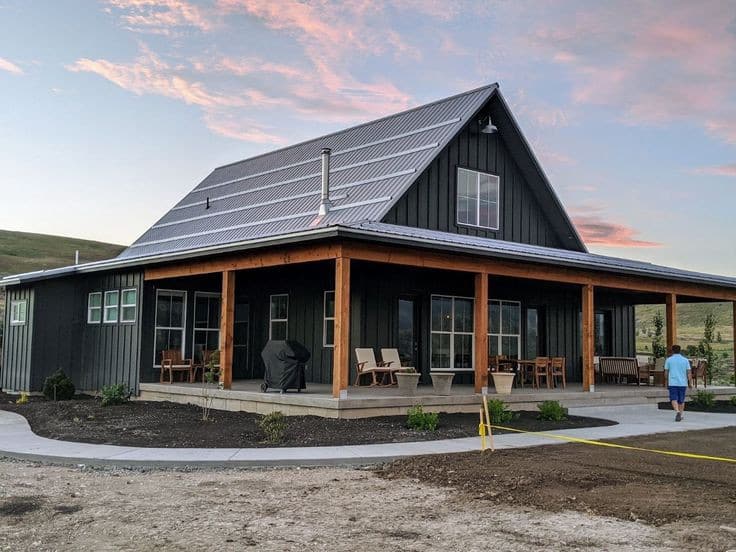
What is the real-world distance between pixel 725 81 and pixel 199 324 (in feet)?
44.3

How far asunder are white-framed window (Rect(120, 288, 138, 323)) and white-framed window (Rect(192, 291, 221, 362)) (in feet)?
4.75

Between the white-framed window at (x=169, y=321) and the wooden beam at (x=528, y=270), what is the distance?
723 cm

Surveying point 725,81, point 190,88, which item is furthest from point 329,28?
point 725,81

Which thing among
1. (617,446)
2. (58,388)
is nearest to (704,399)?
(617,446)

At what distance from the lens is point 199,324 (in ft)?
60.6

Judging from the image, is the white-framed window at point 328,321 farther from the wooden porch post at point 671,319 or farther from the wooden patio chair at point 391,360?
the wooden porch post at point 671,319

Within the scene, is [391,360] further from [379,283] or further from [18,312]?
[18,312]

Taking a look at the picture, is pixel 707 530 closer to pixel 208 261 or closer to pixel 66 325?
pixel 208 261

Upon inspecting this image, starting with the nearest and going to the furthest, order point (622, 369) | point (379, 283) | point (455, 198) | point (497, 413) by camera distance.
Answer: point (497, 413) → point (379, 283) → point (455, 198) → point (622, 369)

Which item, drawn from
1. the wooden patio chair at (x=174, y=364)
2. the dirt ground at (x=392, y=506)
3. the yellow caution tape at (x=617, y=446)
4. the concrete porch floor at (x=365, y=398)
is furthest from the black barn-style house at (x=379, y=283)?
the dirt ground at (x=392, y=506)

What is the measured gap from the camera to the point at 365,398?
12359 millimetres

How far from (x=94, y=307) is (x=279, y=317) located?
472 cm

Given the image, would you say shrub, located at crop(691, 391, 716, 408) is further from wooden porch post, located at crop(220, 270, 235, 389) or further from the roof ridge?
wooden porch post, located at crop(220, 270, 235, 389)

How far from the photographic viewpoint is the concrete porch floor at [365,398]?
12.3m
